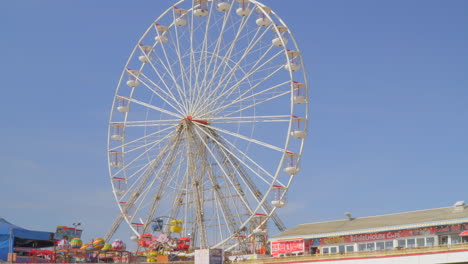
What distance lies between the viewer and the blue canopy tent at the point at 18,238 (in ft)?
216

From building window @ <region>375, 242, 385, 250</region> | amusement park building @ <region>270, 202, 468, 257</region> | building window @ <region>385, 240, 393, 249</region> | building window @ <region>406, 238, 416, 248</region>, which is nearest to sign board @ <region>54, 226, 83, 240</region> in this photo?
amusement park building @ <region>270, 202, 468, 257</region>

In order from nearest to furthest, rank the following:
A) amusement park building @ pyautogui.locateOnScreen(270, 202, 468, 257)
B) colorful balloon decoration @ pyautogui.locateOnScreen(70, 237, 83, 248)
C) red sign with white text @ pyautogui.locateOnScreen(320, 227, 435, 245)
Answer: amusement park building @ pyautogui.locateOnScreen(270, 202, 468, 257) → red sign with white text @ pyautogui.locateOnScreen(320, 227, 435, 245) → colorful balloon decoration @ pyautogui.locateOnScreen(70, 237, 83, 248)

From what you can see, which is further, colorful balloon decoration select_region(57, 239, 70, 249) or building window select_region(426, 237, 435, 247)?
colorful balloon decoration select_region(57, 239, 70, 249)

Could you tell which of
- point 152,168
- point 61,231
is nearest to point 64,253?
point 61,231

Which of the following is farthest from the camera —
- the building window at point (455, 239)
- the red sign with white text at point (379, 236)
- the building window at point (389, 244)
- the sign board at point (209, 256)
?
the sign board at point (209, 256)

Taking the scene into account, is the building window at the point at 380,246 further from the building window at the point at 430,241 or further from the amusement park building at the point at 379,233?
the building window at the point at 430,241

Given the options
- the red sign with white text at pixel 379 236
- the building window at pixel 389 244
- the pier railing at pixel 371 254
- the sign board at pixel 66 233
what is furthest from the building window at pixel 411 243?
the sign board at pixel 66 233

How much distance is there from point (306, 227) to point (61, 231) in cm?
2793

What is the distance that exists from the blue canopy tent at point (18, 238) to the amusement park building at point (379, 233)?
29.4m

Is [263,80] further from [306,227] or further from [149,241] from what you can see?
[149,241]

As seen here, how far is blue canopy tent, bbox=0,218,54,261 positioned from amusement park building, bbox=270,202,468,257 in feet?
96.3

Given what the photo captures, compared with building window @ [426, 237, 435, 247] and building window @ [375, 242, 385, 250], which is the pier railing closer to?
building window @ [375, 242, 385, 250]

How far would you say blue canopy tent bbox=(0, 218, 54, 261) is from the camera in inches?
2594

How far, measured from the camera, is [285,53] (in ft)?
182
